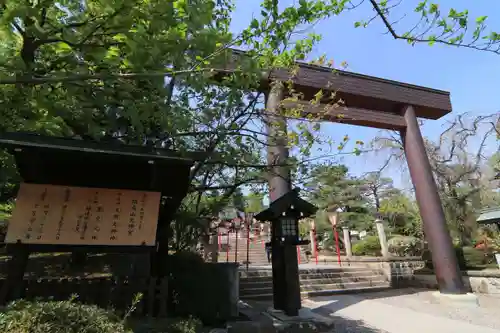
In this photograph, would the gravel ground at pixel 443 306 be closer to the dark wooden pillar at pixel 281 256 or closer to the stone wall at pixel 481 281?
the stone wall at pixel 481 281

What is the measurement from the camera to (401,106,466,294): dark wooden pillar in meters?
7.93

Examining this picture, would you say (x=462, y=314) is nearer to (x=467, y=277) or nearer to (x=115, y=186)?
(x=467, y=277)

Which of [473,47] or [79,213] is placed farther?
[79,213]

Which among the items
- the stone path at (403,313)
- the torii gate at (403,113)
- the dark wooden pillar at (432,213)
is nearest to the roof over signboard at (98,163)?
the torii gate at (403,113)

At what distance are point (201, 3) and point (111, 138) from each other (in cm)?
289

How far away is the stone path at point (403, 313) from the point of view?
546cm

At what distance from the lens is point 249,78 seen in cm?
367

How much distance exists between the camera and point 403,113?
942 centimetres

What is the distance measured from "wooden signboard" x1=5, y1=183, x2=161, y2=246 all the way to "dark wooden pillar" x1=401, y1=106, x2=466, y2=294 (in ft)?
26.6

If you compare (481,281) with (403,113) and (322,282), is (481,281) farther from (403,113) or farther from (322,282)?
(403,113)

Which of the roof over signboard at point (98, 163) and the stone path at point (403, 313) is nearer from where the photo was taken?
the roof over signboard at point (98, 163)

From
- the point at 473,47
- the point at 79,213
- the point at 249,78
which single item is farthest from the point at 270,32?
the point at 79,213

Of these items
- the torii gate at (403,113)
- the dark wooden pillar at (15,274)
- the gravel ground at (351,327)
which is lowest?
the gravel ground at (351,327)

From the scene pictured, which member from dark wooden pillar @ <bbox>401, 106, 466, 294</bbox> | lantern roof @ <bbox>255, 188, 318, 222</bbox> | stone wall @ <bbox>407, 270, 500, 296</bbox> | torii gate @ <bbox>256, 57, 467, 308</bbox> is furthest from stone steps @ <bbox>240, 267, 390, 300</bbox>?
lantern roof @ <bbox>255, 188, 318, 222</bbox>
